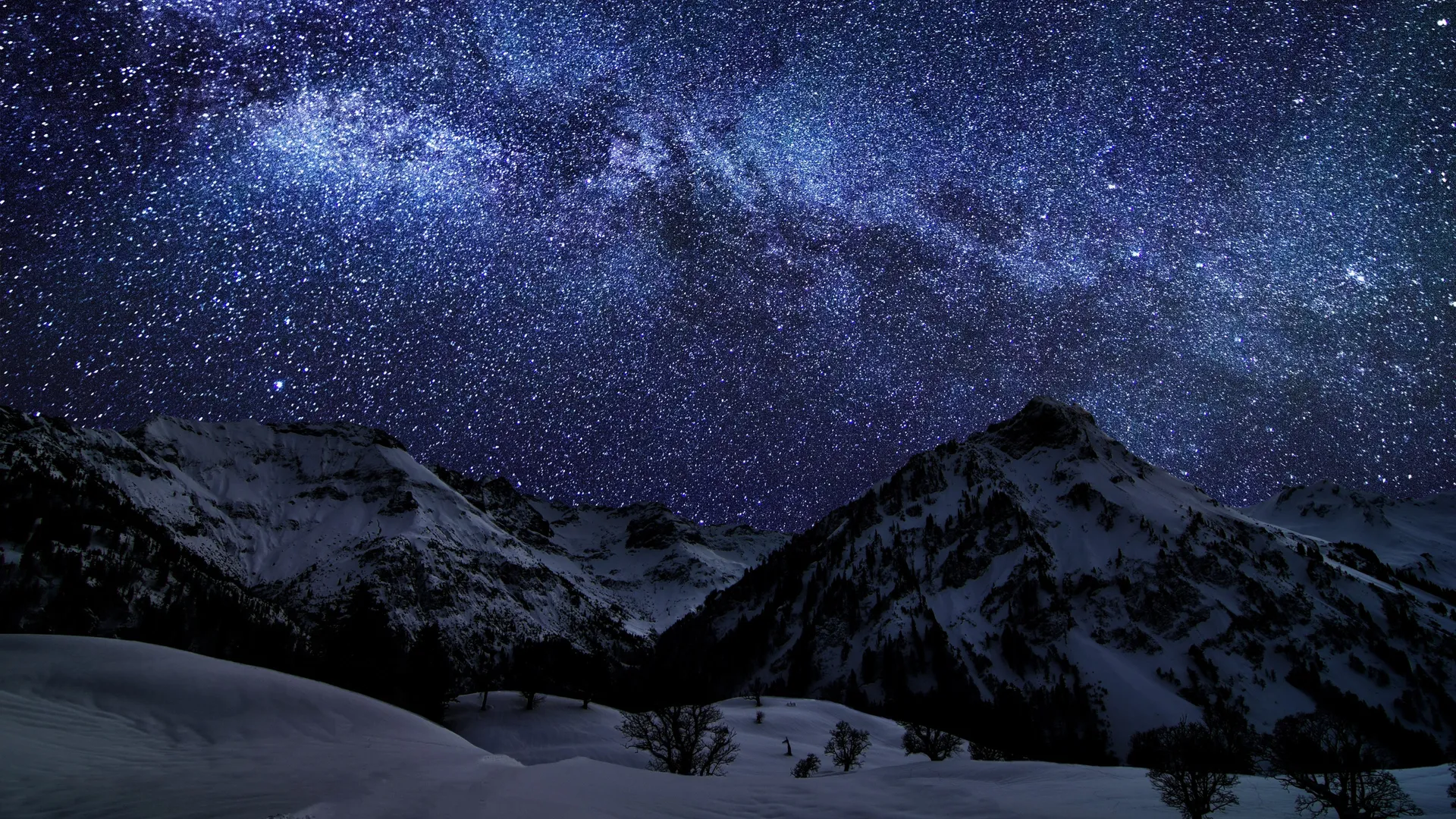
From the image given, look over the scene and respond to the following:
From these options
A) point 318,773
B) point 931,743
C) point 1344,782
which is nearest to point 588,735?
point 931,743

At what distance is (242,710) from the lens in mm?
29781

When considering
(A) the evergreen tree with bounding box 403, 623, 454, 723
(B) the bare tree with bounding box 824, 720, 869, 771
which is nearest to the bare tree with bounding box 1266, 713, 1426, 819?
(B) the bare tree with bounding box 824, 720, 869, 771

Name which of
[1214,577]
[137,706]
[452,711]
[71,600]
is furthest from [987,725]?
[71,600]

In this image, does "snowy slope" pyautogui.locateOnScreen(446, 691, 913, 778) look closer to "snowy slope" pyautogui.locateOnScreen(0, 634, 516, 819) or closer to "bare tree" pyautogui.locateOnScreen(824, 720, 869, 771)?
"bare tree" pyautogui.locateOnScreen(824, 720, 869, 771)

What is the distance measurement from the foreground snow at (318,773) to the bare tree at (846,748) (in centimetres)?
2710

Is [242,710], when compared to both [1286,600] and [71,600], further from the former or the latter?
[1286,600]

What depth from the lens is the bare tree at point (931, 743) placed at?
67.2 meters

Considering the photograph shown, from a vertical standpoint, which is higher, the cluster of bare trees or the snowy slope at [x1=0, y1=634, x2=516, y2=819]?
the cluster of bare trees

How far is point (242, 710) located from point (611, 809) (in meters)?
21.5

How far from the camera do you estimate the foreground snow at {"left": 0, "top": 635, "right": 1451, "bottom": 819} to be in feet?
60.4

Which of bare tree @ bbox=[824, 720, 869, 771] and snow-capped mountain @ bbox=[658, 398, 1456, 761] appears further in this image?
snow-capped mountain @ bbox=[658, 398, 1456, 761]

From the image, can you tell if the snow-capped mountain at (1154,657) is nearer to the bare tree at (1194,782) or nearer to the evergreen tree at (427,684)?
the evergreen tree at (427,684)

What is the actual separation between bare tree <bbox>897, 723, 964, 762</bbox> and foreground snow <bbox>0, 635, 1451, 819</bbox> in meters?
34.0

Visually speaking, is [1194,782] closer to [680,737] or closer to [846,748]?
[680,737]
